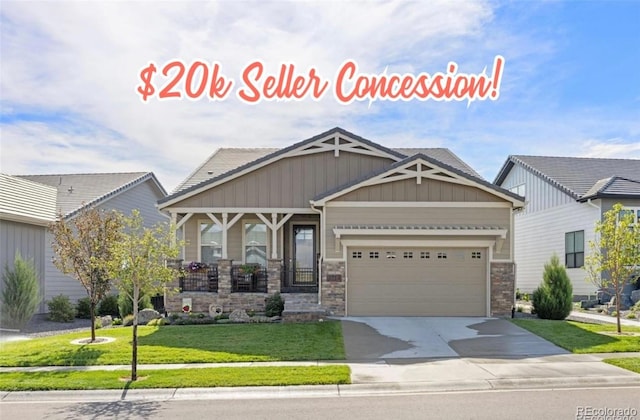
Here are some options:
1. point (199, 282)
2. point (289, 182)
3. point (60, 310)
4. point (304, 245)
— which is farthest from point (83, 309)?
point (289, 182)

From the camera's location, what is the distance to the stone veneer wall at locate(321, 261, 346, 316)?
16.4 m

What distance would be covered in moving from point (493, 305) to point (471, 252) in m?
1.74

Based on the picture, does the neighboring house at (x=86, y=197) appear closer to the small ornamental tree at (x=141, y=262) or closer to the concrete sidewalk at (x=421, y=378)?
the small ornamental tree at (x=141, y=262)

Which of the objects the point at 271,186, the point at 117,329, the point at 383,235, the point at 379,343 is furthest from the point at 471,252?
the point at 117,329

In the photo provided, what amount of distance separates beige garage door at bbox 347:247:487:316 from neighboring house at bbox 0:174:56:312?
1113cm

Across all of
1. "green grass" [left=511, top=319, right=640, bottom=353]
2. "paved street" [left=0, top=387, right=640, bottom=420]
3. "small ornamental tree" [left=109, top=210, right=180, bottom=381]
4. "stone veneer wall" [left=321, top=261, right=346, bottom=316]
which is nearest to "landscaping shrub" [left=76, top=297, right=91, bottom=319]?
"stone veneer wall" [left=321, top=261, right=346, bottom=316]

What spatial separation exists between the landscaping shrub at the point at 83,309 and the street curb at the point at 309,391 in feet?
36.4

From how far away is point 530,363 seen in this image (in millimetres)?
10680

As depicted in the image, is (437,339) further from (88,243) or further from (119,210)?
(119,210)

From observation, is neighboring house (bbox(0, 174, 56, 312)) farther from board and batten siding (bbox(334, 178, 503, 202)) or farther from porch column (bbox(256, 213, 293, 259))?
board and batten siding (bbox(334, 178, 503, 202))

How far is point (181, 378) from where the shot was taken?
953 cm

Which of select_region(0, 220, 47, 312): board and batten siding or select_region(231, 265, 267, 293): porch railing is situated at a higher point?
select_region(0, 220, 47, 312): board and batten siding

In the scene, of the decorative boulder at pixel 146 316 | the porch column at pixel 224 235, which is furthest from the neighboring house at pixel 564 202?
the decorative boulder at pixel 146 316

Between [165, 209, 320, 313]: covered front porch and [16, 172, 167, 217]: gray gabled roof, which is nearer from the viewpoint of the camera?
[165, 209, 320, 313]: covered front porch
